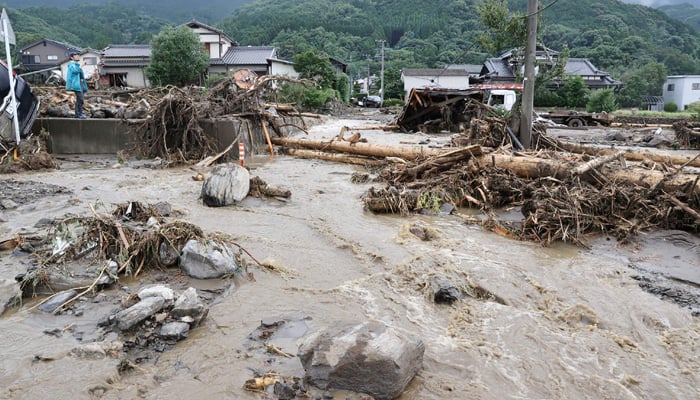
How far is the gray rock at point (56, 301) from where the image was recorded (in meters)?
4.29

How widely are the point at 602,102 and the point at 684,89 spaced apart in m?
22.2

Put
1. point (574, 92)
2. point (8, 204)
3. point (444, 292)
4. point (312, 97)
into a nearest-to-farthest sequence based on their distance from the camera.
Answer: point (444, 292), point (8, 204), point (312, 97), point (574, 92)

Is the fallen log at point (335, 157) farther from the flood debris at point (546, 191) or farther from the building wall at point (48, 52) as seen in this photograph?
the building wall at point (48, 52)

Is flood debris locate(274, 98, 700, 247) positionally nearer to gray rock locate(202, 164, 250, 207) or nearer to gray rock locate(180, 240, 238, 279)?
gray rock locate(202, 164, 250, 207)

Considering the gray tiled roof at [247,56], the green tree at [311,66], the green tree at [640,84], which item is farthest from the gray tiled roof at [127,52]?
the green tree at [640,84]

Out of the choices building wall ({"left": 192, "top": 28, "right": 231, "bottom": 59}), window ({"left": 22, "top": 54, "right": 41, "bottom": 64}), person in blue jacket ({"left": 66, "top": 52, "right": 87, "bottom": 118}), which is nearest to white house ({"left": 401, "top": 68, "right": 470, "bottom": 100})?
building wall ({"left": 192, "top": 28, "right": 231, "bottom": 59})

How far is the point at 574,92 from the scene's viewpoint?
37188 millimetres

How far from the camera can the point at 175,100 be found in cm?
1294

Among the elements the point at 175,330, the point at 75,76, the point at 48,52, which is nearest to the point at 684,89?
the point at 75,76

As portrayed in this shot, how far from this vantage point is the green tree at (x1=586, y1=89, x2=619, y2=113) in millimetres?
33625

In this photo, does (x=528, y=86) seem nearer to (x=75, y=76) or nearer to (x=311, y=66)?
(x=75, y=76)

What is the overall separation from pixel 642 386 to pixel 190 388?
307 cm

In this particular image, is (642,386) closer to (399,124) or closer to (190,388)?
(190,388)

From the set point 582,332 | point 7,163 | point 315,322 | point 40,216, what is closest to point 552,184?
point 582,332
